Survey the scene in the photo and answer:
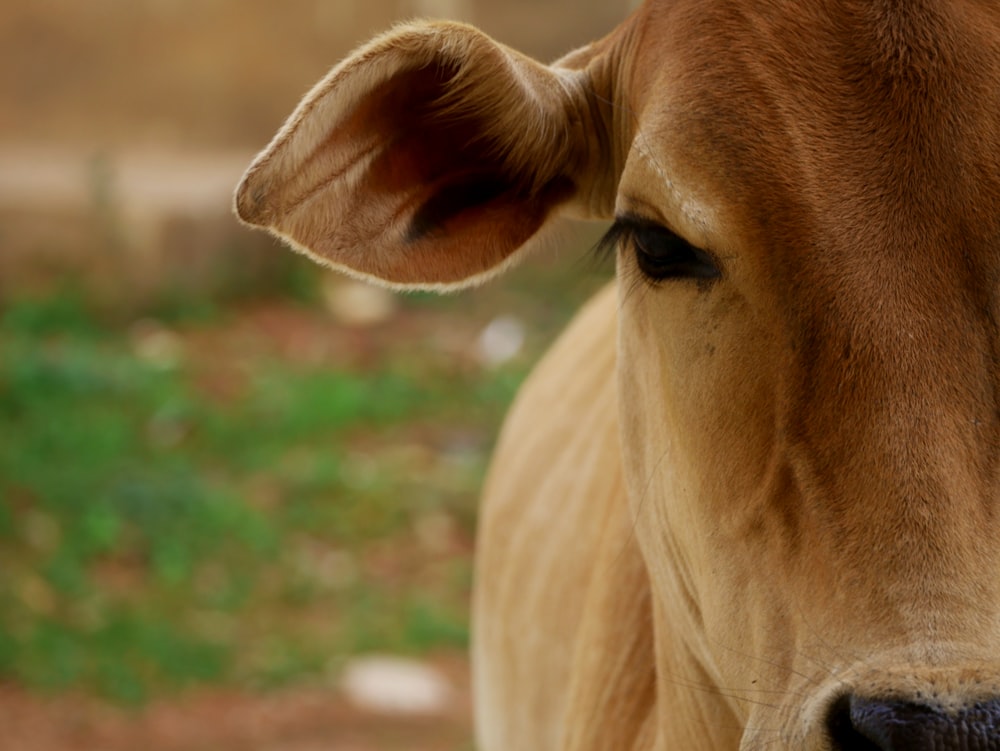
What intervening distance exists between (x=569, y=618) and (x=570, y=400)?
828 millimetres

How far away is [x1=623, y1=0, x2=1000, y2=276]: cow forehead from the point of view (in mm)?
1941

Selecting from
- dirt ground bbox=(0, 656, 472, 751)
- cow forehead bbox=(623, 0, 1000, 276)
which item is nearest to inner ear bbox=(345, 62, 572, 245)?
cow forehead bbox=(623, 0, 1000, 276)

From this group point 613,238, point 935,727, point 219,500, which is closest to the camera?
point 935,727

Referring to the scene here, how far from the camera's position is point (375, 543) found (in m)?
7.82

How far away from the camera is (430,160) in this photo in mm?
2725

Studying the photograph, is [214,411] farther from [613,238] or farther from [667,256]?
[667,256]

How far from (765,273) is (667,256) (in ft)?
0.80

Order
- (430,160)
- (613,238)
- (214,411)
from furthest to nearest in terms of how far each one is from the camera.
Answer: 1. (214,411)
2. (430,160)
3. (613,238)

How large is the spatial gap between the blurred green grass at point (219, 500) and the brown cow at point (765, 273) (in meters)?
4.46

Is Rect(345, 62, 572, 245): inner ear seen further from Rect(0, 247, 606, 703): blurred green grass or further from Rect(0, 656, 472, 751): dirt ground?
Rect(0, 247, 606, 703): blurred green grass

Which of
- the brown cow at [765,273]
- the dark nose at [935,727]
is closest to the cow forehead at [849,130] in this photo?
the brown cow at [765,273]

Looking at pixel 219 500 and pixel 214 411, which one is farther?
pixel 214 411

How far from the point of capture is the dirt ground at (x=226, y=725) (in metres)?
6.20

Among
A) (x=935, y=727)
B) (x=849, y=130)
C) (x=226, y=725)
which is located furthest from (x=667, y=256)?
(x=226, y=725)
